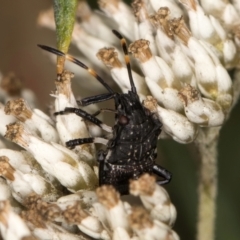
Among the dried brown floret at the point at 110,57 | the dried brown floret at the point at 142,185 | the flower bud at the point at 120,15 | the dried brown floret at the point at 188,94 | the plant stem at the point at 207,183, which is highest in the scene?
the flower bud at the point at 120,15

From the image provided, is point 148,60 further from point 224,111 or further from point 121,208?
point 121,208

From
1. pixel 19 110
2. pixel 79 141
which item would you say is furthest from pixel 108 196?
pixel 19 110

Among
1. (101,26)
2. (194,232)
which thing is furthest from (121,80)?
(194,232)

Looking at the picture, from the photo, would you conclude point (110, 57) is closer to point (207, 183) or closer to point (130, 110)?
point (130, 110)

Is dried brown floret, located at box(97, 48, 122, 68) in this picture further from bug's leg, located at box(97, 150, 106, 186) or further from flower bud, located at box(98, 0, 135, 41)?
bug's leg, located at box(97, 150, 106, 186)

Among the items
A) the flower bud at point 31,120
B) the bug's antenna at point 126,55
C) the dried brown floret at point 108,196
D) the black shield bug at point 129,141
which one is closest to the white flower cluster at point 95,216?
the dried brown floret at point 108,196

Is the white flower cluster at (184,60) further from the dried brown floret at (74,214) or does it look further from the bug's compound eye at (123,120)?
the dried brown floret at (74,214)

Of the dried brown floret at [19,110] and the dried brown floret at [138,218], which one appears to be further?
the dried brown floret at [19,110]

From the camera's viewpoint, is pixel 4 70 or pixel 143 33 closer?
pixel 143 33

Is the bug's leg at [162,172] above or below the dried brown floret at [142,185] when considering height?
below
